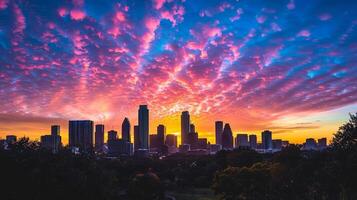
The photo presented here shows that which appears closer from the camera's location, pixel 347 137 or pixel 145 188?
pixel 347 137

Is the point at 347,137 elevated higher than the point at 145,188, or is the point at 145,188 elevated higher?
the point at 347,137

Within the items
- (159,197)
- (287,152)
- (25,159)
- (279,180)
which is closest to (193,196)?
(159,197)

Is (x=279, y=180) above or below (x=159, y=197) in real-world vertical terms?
above

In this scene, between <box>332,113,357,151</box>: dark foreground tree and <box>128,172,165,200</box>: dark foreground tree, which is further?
<box>128,172,165,200</box>: dark foreground tree

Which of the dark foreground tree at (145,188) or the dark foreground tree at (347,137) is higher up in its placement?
the dark foreground tree at (347,137)

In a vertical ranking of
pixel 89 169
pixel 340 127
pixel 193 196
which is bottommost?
pixel 193 196

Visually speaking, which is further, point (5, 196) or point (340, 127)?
point (340, 127)

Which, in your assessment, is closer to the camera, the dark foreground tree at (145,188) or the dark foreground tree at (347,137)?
the dark foreground tree at (347,137)

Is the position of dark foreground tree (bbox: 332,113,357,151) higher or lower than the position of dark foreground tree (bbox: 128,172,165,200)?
higher

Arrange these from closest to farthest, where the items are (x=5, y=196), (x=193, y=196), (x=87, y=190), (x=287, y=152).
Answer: (x=5, y=196) → (x=87, y=190) → (x=287, y=152) → (x=193, y=196)

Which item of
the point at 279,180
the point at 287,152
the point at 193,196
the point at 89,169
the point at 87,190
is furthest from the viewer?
the point at 193,196

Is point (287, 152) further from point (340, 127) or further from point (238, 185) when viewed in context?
point (340, 127)
